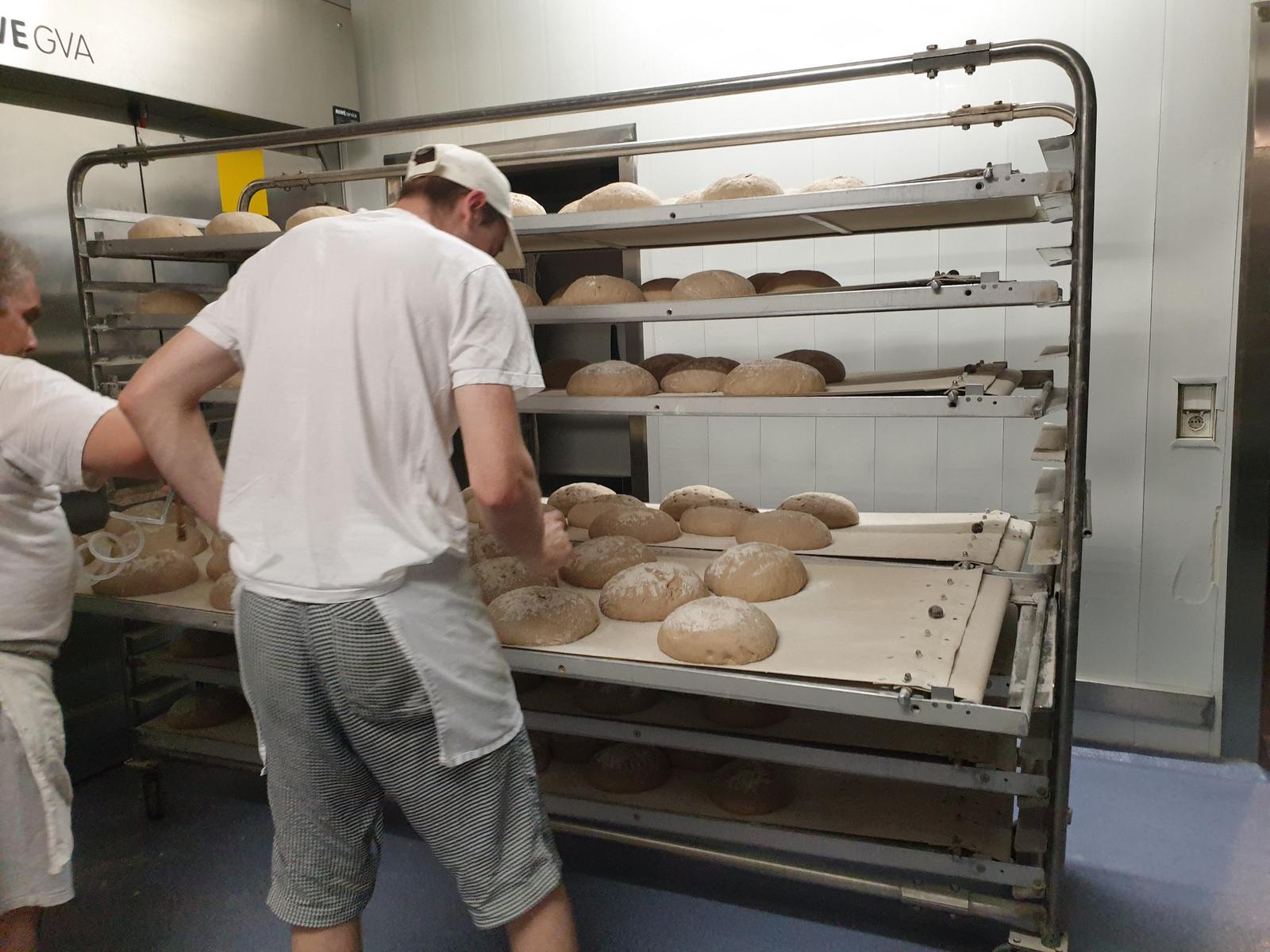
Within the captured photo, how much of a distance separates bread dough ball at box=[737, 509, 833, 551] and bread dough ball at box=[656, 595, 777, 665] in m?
0.60

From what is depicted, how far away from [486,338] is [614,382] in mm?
920

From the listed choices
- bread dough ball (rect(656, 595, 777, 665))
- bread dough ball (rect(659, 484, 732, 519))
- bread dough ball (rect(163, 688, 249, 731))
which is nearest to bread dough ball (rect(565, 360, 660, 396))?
bread dough ball (rect(659, 484, 732, 519))

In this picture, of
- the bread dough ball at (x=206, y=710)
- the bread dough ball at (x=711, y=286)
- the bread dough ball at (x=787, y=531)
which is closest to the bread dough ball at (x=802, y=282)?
the bread dough ball at (x=711, y=286)

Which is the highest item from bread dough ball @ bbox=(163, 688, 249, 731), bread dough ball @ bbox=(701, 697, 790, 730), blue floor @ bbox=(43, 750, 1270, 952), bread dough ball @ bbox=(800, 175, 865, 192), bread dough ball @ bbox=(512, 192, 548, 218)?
bread dough ball @ bbox=(512, 192, 548, 218)

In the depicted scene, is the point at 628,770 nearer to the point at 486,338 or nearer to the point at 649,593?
the point at 649,593

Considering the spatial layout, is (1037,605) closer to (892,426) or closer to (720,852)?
(720,852)

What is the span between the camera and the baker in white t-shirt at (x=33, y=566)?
157 cm

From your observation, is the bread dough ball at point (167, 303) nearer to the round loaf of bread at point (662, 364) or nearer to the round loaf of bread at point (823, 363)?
→ the round loaf of bread at point (662, 364)

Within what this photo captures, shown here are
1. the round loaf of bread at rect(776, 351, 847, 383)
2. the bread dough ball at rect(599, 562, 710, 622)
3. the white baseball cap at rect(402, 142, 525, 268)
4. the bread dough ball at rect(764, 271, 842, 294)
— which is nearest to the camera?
the white baseball cap at rect(402, 142, 525, 268)

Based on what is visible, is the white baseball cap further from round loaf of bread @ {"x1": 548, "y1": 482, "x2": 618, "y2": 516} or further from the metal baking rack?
round loaf of bread @ {"x1": 548, "y1": 482, "x2": 618, "y2": 516}

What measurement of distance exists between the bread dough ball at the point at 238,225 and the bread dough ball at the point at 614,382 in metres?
0.98

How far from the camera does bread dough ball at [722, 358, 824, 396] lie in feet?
6.92

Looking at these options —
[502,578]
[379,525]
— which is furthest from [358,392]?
[502,578]

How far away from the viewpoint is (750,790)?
80.4 inches
